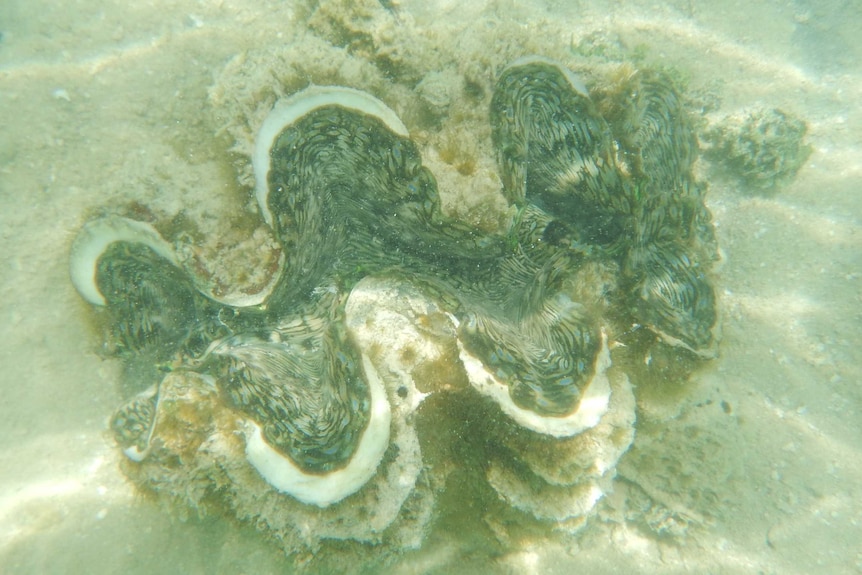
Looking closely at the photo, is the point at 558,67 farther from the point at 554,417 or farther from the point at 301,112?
the point at 554,417

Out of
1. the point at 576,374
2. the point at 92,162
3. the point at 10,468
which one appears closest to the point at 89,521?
the point at 10,468

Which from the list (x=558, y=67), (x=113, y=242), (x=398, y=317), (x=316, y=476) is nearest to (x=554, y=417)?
(x=398, y=317)

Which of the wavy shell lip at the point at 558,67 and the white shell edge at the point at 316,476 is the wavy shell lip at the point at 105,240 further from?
the wavy shell lip at the point at 558,67

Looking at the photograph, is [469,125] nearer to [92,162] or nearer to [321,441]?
[321,441]

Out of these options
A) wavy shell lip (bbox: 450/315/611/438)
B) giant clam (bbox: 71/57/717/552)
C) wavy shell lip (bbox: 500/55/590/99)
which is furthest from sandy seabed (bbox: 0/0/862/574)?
wavy shell lip (bbox: 450/315/611/438)

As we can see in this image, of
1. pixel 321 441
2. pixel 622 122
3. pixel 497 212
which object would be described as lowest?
pixel 321 441

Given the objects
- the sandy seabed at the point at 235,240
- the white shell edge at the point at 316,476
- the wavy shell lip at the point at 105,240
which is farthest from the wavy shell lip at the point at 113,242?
the white shell edge at the point at 316,476
